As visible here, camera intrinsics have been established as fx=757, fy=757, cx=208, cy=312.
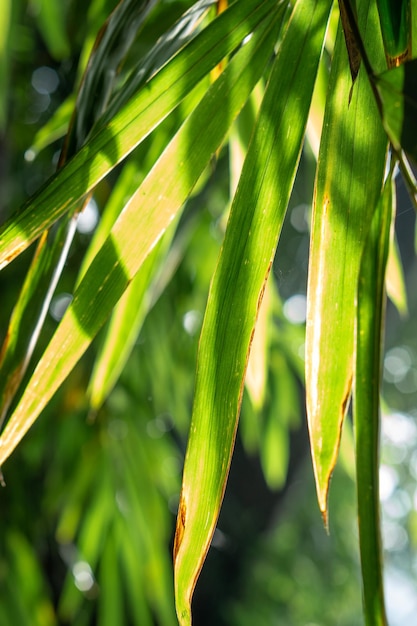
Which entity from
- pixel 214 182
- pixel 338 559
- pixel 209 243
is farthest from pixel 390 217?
pixel 338 559

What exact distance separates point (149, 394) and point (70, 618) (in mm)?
550

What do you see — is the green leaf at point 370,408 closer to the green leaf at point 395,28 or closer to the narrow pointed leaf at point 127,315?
the green leaf at point 395,28

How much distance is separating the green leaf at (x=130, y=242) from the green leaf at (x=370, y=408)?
7cm

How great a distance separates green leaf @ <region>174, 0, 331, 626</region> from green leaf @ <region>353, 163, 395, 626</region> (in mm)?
35

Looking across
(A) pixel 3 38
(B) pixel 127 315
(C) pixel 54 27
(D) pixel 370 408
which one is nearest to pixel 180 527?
(D) pixel 370 408

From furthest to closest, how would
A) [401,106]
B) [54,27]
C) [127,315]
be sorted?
[54,27], [127,315], [401,106]

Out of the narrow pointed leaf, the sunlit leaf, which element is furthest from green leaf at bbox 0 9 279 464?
the sunlit leaf

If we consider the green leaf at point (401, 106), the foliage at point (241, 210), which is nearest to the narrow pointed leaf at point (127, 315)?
the foliage at point (241, 210)

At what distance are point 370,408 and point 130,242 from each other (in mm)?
104

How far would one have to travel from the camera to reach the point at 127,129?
0.24 m

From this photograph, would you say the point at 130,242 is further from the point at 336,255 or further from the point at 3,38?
the point at 3,38

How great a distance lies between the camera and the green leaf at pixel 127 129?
0.24 m

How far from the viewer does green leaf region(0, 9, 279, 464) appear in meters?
0.25

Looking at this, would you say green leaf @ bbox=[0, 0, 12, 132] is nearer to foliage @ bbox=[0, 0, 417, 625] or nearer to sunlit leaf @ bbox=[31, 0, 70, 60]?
sunlit leaf @ bbox=[31, 0, 70, 60]
